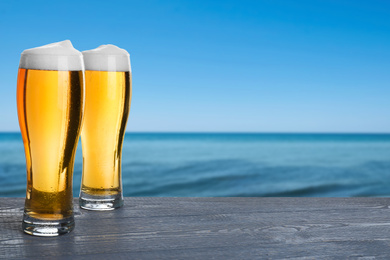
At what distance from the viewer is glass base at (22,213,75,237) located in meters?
0.84

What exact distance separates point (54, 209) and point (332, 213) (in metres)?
0.61

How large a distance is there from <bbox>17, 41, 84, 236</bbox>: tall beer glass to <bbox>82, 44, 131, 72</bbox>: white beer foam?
0.53 feet

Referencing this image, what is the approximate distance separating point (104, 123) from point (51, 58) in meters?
0.26

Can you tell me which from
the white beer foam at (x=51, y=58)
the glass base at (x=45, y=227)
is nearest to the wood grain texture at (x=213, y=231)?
the glass base at (x=45, y=227)

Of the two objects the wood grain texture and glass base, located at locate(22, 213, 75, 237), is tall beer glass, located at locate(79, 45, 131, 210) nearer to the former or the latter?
the wood grain texture

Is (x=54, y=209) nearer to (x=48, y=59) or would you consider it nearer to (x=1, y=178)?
(x=48, y=59)

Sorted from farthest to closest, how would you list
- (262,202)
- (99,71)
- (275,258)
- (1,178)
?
(1,178) → (262,202) → (99,71) → (275,258)

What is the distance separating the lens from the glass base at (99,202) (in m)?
1.07

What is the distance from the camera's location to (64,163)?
2.84 feet

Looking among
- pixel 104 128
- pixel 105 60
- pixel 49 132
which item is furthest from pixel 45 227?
pixel 105 60

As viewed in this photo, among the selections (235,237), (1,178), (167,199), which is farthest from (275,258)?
(1,178)

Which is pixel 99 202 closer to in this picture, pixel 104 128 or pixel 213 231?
pixel 104 128

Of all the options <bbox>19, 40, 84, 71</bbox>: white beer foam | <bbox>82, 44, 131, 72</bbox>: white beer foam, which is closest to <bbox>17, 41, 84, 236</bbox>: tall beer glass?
<bbox>19, 40, 84, 71</bbox>: white beer foam

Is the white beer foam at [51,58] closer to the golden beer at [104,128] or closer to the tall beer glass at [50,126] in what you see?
the tall beer glass at [50,126]
